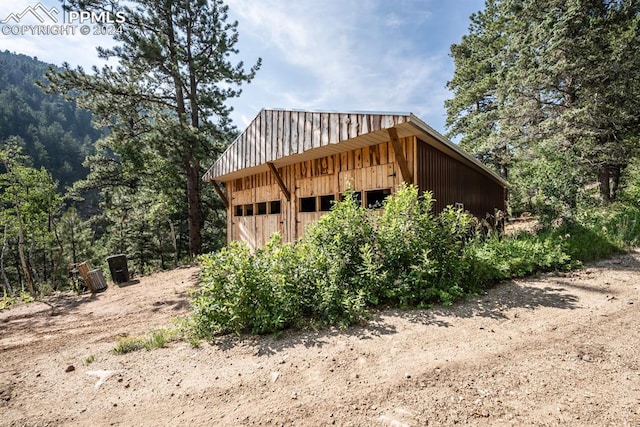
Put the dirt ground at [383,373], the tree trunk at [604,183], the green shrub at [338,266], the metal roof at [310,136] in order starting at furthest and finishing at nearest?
the tree trunk at [604,183] → the metal roof at [310,136] → the green shrub at [338,266] → the dirt ground at [383,373]

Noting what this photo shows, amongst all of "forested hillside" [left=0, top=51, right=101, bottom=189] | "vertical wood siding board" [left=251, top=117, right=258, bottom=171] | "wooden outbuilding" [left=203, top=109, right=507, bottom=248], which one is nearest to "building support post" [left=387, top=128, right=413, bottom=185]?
"wooden outbuilding" [left=203, top=109, right=507, bottom=248]

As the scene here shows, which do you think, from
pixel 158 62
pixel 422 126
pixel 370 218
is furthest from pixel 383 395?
pixel 158 62

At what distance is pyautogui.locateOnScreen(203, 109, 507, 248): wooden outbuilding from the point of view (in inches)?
215

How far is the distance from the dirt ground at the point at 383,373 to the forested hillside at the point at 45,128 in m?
54.9

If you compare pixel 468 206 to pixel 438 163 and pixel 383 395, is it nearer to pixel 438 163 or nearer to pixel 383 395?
pixel 438 163

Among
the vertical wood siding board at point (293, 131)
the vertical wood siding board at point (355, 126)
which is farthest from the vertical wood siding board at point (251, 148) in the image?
the vertical wood siding board at point (355, 126)

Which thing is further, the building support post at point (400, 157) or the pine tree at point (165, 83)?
the pine tree at point (165, 83)

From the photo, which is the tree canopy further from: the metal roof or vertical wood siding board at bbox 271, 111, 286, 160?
vertical wood siding board at bbox 271, 111, 286, 160

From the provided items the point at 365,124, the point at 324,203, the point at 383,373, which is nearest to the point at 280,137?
the point at 324,203

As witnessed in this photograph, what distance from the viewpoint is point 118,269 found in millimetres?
8445

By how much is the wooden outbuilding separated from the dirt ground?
8.19 ft

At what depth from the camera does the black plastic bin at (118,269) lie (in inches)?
330

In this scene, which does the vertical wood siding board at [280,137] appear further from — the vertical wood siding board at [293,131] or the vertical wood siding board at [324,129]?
the vertical wood siding board at [324,129]

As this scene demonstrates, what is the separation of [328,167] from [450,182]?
130 inches
